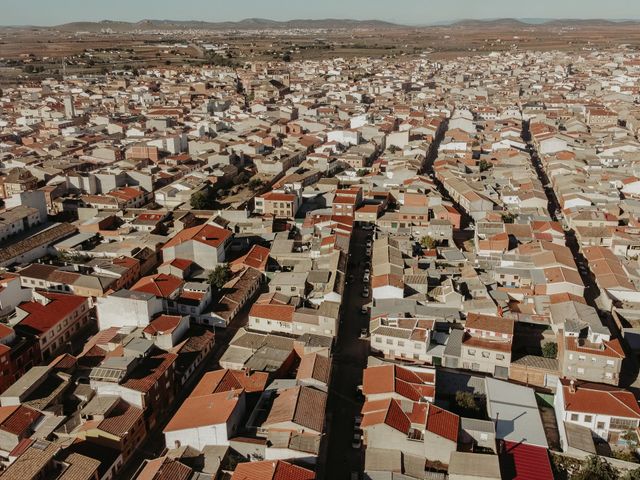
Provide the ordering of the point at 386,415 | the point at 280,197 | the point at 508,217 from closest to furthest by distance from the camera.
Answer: the point at 386,415
the point at 508,217
the point at 280,197

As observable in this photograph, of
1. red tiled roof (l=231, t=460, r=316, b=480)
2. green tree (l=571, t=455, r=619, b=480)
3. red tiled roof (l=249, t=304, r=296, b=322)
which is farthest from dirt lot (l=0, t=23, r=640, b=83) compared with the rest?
green tree (l=571, t=455, r=619, b=480)

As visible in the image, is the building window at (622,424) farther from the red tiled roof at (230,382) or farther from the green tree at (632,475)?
the red tiled roof at (230,382)

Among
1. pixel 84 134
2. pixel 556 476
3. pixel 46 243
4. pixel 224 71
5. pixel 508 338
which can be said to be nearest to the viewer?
pixel 556 476

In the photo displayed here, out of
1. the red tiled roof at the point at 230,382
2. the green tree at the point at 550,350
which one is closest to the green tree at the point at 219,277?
the red tiled roof at the point at 230,382

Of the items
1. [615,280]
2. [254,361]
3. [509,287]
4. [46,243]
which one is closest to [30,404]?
[254,361]

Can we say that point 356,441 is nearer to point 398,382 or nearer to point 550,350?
point 398,382

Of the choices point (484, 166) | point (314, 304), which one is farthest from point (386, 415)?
point (484, 166)

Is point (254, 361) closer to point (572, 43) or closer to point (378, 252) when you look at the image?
point (378, 252)

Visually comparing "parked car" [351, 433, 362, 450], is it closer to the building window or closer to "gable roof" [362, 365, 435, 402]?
"gable roof" [362, 365, 435, 402]
